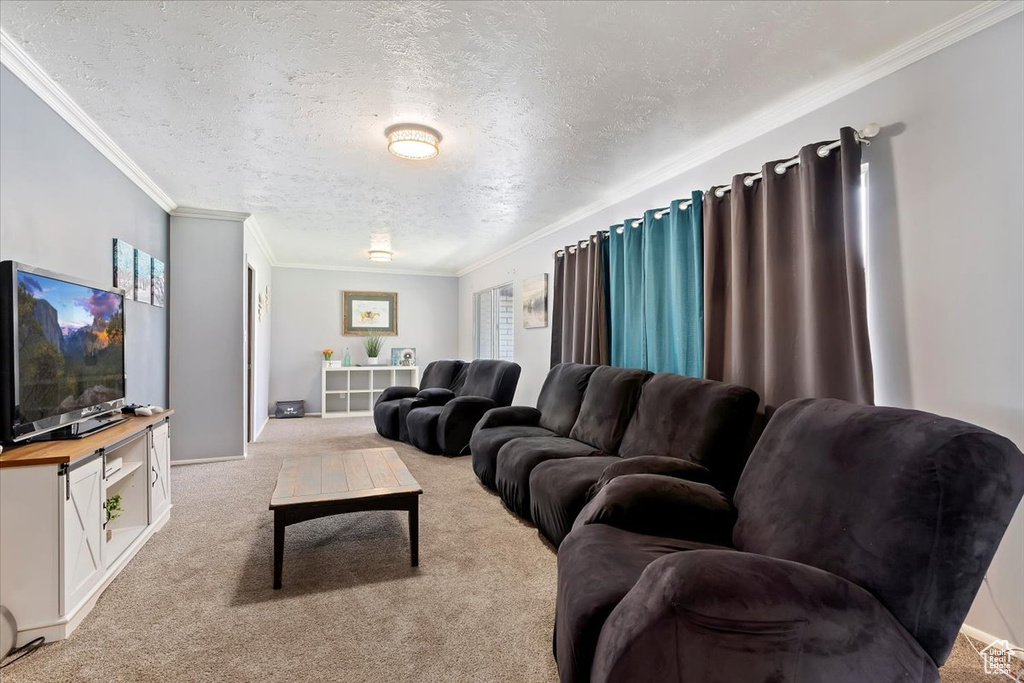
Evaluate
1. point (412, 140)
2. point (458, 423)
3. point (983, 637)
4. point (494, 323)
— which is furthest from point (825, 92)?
point (494, 323)

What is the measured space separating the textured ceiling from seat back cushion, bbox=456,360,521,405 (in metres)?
1.98

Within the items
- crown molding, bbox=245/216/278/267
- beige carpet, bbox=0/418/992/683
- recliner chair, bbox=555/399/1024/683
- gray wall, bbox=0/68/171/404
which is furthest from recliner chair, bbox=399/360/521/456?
→ recliner chair, bbox=555/399/1024/683

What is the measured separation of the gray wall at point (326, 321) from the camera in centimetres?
724

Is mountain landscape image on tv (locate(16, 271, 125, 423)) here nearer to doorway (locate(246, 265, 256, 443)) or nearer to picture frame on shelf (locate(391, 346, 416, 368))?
doorway (locate(246, 265, 256, 443))

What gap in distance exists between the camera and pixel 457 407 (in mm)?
4512

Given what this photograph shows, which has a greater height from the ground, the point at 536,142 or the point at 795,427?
the point at 536,142

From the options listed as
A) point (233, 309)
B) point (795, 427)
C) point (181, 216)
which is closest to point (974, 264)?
point (795, 427)

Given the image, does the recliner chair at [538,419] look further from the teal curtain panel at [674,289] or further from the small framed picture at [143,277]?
the small framed picture at [143,277]

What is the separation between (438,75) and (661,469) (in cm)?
202

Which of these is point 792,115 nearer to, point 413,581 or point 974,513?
point 974,513

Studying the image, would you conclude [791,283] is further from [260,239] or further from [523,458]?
[260,239]

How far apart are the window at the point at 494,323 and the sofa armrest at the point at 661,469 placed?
13.5 ft

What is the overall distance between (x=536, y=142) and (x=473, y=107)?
564 millimetres

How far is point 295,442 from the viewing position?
523cm
